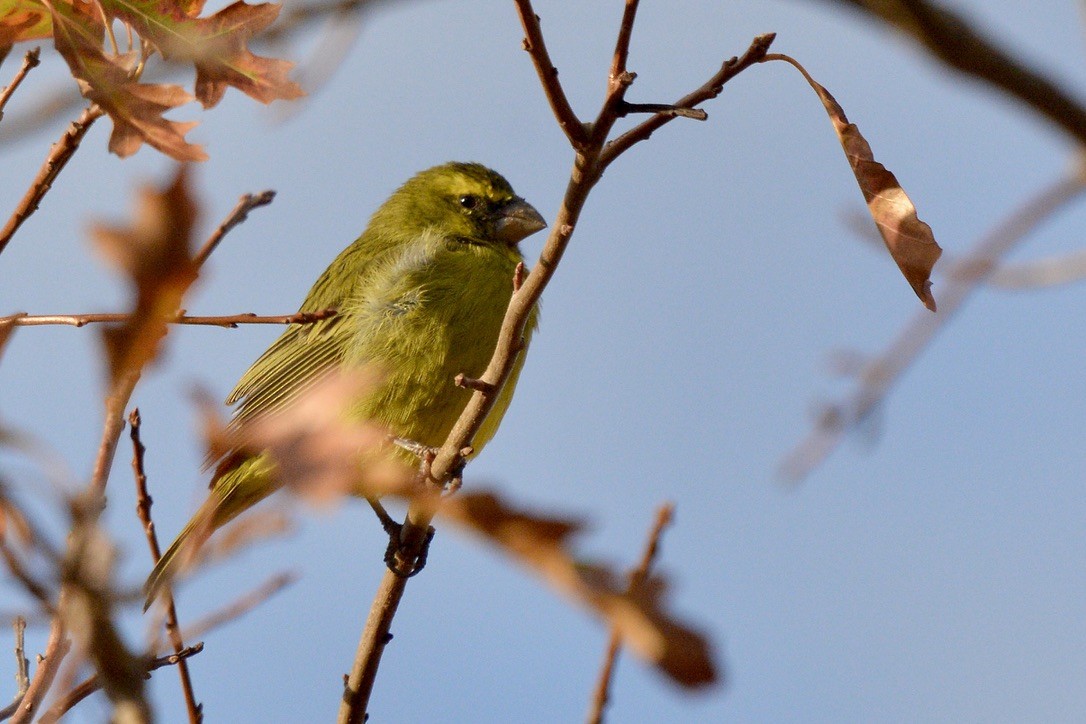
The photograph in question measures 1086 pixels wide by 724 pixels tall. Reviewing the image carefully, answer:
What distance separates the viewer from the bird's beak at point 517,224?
6438mm

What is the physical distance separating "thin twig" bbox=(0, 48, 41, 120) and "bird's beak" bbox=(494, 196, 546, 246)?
358cm

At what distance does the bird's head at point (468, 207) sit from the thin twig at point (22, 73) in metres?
3.36

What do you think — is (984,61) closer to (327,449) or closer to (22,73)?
(327,449)

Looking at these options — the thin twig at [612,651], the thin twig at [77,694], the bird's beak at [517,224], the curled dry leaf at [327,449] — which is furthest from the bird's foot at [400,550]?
the curled dry leaf at [327,449]

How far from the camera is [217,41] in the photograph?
2.70 m

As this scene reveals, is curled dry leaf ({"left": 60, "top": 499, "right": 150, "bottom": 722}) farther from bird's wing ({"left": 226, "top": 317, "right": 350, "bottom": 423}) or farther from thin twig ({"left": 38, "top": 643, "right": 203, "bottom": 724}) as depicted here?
bird's wing ({"left": 226, "top": 317, "right": 350, "bottom": 423})

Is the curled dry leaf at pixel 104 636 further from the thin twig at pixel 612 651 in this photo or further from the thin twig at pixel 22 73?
the thin twig at pixel 22 73

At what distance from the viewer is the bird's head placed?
21.3 feet

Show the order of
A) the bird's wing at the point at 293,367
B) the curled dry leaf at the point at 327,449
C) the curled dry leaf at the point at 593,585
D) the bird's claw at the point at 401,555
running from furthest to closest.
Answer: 1. the bird's wing at the point at 293,367
2. the bird's claw at the point at 401,555
3. the curled dry leaf at the point at 327,449
4. the curled dry leaf at the point at 593,585

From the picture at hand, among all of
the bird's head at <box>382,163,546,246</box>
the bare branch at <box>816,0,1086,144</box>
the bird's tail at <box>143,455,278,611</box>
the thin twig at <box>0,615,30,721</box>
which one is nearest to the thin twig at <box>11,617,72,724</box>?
the thin twig at <box>0,615,30,721</box>

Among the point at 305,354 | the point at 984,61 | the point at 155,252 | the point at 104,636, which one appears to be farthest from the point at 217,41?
the point at 305,354

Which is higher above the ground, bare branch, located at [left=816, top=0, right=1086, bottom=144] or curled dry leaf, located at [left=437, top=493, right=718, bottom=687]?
bare branch, located at [left=816, top=0, right=1086, bottom=144]

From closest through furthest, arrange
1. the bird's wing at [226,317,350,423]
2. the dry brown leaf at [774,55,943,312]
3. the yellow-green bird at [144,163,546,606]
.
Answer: the dry brown leaf at [774,55,943,312] → the yellow-green bird at [144,163,546,606] → the bird's wing at [226,317,350,423]

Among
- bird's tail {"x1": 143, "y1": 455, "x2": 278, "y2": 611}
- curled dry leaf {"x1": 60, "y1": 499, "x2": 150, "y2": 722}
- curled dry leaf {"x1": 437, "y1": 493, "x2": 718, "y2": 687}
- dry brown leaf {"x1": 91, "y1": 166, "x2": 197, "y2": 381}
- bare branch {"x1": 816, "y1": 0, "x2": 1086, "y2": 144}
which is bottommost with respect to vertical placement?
curled dry leaf {"x1": 60, "y1": 499, "x2": 150, "y2": 722}
